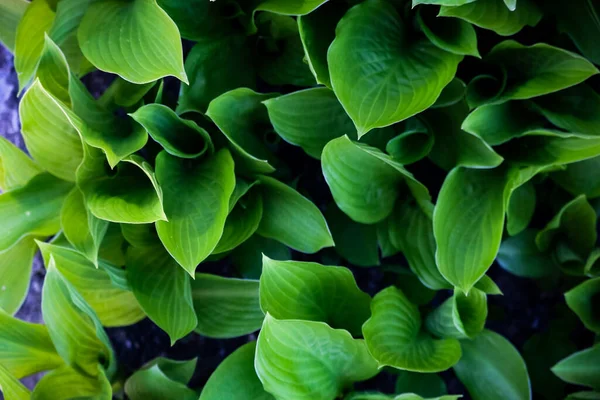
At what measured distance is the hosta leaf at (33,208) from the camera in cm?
64

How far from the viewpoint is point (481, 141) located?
2.00 feet

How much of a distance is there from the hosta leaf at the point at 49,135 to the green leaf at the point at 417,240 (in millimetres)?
377

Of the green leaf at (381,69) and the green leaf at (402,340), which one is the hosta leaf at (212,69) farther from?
the green leaf at (402,340)

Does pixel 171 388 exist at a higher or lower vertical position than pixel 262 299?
lower

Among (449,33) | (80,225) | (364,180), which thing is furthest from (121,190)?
(449,33)

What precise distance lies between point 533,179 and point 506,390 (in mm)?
256

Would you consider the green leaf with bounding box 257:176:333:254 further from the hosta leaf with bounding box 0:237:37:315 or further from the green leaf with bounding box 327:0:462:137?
the hosta leaf with bounding box 0:237:37:315

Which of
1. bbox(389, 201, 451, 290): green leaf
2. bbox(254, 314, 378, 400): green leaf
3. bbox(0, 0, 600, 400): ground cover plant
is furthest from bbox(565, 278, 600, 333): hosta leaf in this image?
bbox(254, 314, 378, 400): green leaf

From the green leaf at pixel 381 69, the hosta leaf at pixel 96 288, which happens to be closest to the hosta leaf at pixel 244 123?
the green leaf at pixel 381 69

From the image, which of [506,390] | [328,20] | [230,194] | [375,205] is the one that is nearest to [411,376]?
[506,390]

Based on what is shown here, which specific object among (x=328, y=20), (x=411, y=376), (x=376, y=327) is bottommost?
(x=411, y=376)

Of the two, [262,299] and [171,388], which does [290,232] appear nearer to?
[262,299]

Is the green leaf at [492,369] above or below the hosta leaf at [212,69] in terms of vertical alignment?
below

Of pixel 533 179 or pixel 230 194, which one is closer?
pixel 230 194
